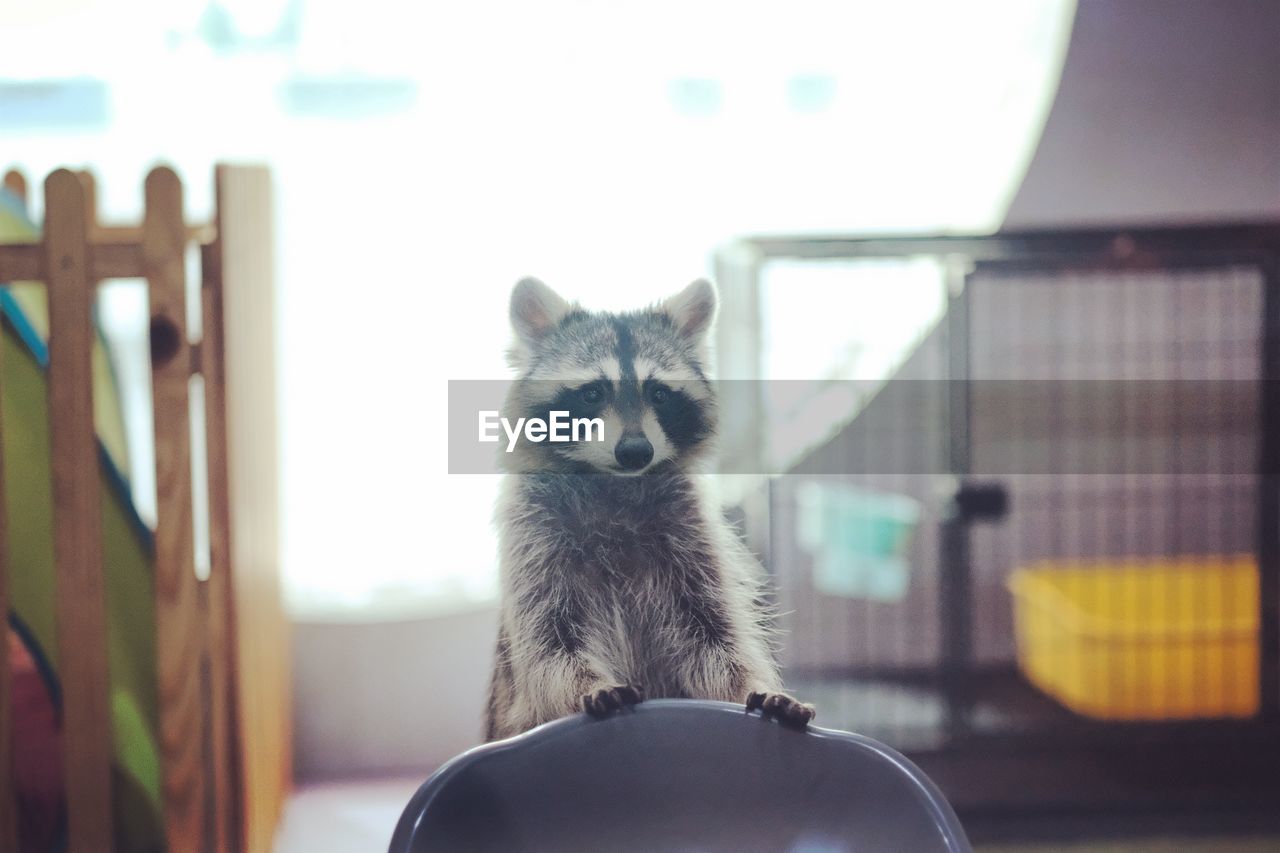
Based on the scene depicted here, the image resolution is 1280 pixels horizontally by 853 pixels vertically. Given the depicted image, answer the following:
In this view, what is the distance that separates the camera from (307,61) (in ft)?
5.13

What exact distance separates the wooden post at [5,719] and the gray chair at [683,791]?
2.47 ft

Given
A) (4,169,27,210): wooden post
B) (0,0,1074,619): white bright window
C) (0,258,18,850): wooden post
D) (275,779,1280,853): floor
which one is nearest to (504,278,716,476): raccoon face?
(0,0,1074,619): white bright window

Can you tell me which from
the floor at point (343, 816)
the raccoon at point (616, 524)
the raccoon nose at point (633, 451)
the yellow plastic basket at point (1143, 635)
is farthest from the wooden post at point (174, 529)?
the yellow plastic basket at point (1143, 635)

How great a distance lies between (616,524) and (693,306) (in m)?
0.22

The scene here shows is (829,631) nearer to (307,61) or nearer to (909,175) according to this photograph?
(909,175)

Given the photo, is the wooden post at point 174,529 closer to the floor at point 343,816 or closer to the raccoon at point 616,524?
the floor at point 343,816

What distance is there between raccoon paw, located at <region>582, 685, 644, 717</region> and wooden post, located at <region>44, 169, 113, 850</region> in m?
0.74

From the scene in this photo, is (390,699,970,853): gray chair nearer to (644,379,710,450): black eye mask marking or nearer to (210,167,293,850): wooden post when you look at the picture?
(644,379,710,450): black eye mask marking

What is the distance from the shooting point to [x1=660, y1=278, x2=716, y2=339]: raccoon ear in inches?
34.0

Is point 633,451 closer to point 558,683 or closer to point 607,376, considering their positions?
point 607,376

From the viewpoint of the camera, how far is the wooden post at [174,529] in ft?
3.69

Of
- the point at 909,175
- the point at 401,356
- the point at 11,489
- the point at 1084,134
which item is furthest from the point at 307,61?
the point at 1084,134

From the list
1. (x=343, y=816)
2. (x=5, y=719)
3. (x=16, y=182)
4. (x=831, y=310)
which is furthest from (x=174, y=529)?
(x=831, y=310)

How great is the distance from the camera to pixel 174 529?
44.9 inches
